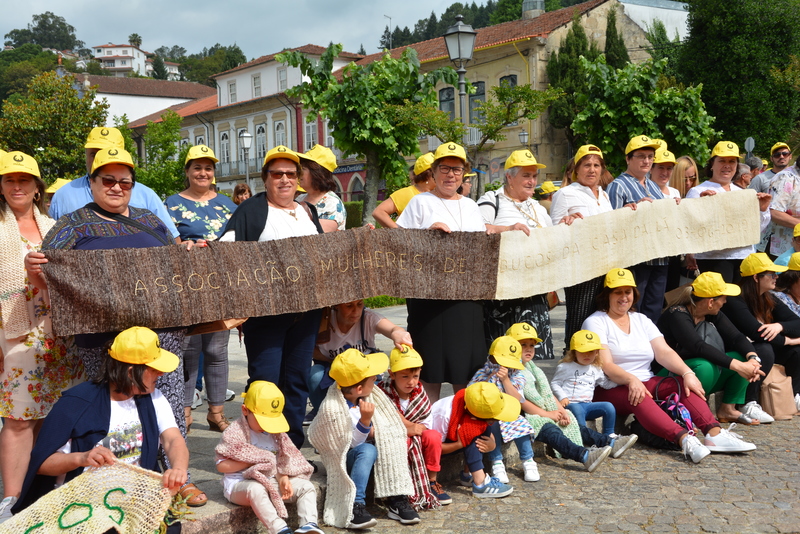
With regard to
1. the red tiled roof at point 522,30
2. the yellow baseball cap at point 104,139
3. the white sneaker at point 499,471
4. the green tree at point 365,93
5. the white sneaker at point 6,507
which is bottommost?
the white sneaker at point 499,471

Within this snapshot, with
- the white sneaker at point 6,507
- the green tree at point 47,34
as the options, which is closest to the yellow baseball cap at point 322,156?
the white sneaker at point 6,507

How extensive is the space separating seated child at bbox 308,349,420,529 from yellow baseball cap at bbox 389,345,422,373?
15 centimetres

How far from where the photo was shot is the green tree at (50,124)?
1374 inches

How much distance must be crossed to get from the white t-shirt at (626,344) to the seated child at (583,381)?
0.59 feet

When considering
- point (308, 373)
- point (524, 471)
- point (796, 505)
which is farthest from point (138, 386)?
point (796, 505)

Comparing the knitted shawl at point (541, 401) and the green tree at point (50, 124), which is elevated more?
the green tree at point (50, 124)

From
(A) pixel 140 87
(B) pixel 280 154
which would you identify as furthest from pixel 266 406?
(A) pixel 140 87

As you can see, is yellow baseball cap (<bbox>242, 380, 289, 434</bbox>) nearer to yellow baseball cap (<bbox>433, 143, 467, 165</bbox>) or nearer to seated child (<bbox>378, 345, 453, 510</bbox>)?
seated child (<bbox>378, 345, 453, 510</bbox>)

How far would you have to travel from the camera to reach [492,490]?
5023mm

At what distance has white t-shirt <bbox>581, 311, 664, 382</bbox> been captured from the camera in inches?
245

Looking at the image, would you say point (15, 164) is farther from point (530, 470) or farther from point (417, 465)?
point (530, 470)

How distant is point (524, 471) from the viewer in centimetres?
542

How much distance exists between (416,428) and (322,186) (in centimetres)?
198

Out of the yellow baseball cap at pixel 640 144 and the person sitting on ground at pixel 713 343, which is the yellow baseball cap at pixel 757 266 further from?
the yellow baseball cap at pixel 640 144
